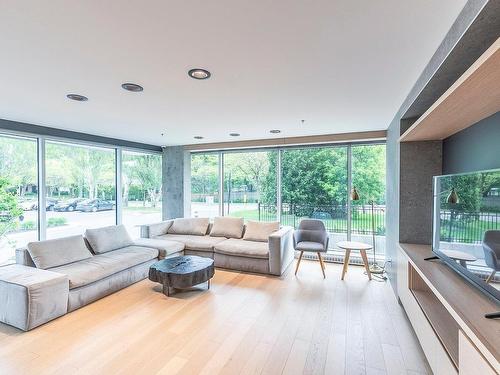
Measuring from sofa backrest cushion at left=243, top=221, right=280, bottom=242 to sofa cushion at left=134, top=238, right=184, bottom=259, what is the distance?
1.21 metres

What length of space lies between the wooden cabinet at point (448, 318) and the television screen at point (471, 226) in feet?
0.36

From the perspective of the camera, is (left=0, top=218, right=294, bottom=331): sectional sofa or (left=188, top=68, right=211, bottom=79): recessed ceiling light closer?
(left=188, top=68, right=211, bottom=79): recessed ceiling light

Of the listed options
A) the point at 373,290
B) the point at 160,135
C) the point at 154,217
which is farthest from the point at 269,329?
the point at 154,217

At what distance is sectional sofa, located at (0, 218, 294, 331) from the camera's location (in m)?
2.58

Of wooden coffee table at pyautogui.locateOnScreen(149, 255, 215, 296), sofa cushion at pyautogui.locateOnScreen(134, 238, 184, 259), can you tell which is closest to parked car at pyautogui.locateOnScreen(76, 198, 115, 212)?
sofa cushion at pyautogui.locateOnScreen(134, 238, 184, 259)

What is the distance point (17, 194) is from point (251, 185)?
156 inches

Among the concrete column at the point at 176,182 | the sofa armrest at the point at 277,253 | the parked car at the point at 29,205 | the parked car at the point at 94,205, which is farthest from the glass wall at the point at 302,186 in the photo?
the parked car at the point at 29,205

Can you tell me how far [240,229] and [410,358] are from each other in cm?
328

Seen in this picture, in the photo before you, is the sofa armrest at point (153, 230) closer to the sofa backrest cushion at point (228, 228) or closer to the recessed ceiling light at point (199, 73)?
the sofa backrest cushion at point (228, 228)

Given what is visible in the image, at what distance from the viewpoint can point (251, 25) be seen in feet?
4.87

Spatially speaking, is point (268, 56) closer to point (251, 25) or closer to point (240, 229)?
point (251, 25)

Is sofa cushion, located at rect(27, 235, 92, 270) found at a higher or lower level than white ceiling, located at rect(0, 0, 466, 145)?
lower

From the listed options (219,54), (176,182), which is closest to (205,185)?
(176,182)

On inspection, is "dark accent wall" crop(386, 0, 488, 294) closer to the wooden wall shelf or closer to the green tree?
the wooden wall shelf
